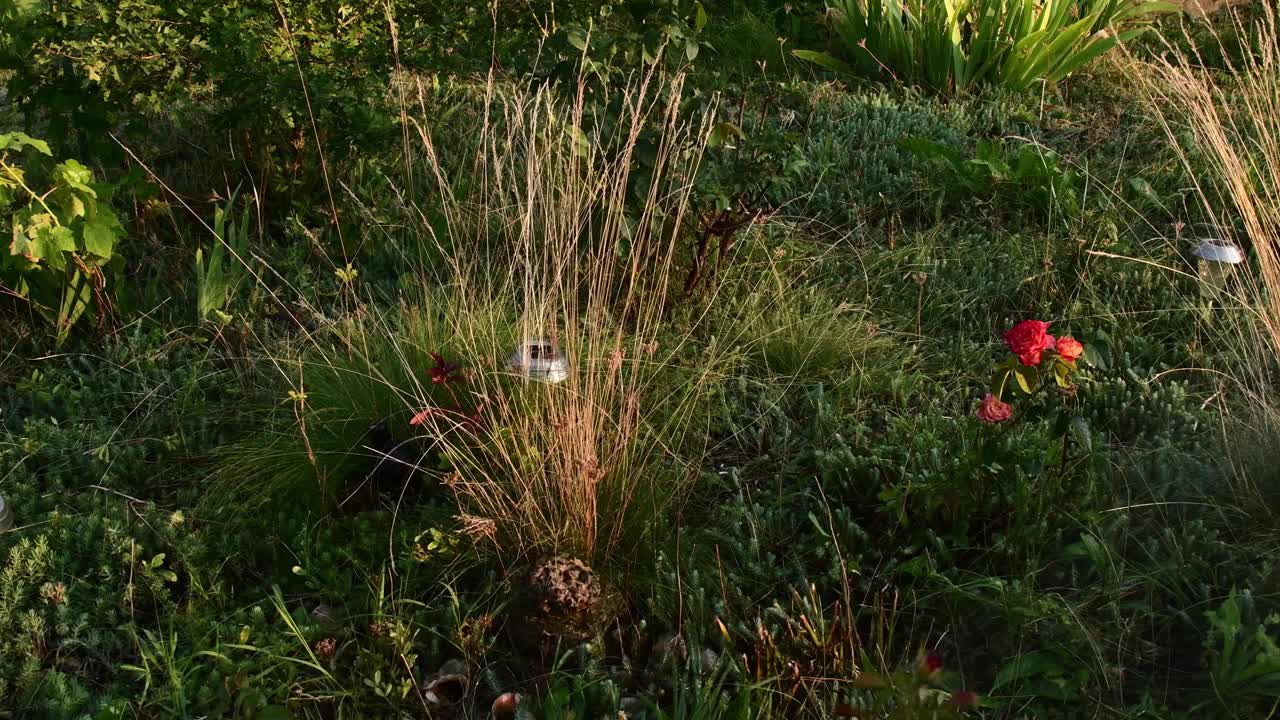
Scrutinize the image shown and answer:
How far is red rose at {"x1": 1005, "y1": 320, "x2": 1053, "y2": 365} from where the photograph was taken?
243 cm

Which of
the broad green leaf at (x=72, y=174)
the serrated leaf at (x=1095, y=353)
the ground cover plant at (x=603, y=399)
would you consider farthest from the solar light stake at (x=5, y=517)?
the serrated leaf at (x=1095, y=353)

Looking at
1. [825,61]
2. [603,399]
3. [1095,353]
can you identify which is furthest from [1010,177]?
[603,399]

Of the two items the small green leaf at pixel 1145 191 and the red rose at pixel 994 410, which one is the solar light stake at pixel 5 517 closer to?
the red rose at pixel 994 410

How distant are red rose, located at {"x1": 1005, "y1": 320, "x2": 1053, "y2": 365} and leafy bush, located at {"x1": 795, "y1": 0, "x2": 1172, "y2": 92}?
321 cm

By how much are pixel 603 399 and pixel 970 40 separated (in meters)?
3.85

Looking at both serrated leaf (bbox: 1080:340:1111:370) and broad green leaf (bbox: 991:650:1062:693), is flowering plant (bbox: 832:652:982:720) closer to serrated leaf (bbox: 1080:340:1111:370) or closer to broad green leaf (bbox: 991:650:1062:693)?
broad green leaf (bbox: 991:650:1062:693)

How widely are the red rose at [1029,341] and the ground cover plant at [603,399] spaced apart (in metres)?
0.07

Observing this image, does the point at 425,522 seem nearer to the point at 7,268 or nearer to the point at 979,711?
the point at 979,711

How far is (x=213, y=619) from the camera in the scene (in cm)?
265

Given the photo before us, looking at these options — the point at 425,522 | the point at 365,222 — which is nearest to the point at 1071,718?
the point at 425,522

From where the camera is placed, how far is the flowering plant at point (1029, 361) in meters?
2.43

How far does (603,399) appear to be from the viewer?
107 inches

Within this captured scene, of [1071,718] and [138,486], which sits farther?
[138,486]

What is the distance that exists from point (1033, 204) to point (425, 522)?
9.08 feet
